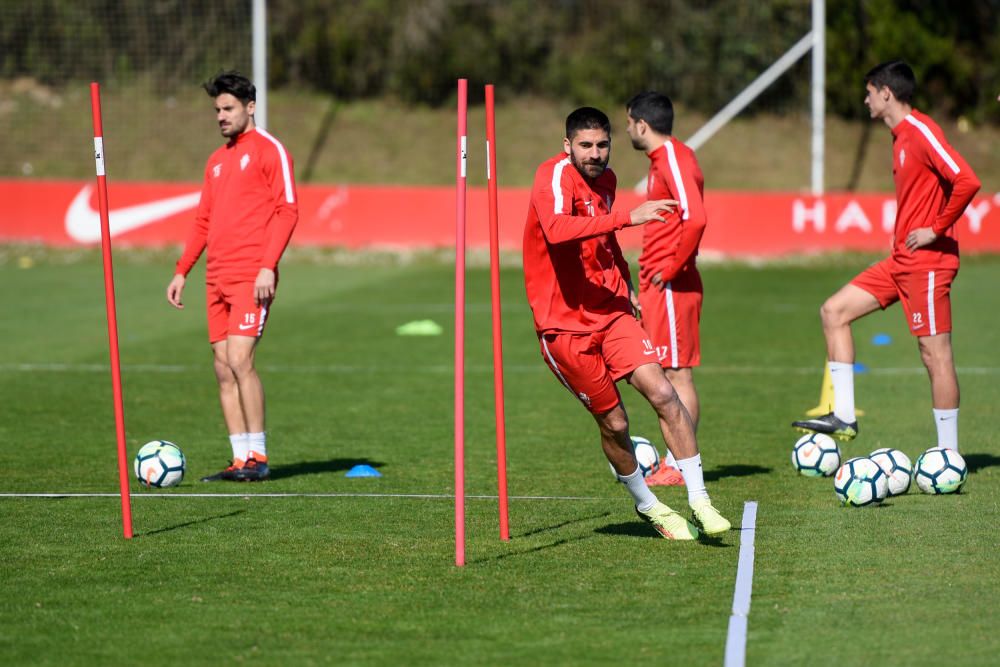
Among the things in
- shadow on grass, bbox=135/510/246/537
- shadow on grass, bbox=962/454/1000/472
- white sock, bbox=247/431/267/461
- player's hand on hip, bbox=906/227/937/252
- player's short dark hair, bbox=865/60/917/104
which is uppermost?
player's short dark hair, bbox=865/60/917/104

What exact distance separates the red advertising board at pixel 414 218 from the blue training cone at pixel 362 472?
17702 millimetres

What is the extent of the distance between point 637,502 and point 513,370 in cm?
729

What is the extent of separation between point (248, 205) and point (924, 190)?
4.04 meters

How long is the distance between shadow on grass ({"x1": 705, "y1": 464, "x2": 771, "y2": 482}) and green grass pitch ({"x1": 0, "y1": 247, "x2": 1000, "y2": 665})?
3 cm

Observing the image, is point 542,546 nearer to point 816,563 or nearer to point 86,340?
point 816,563

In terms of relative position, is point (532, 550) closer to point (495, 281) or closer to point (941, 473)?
point (495, 281)

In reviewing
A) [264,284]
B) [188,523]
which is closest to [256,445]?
[264,284]

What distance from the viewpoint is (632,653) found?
17.9 feet

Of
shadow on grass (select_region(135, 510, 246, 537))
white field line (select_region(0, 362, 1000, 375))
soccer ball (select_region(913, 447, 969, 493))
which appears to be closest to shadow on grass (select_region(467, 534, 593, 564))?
shadow on grass (select_region(135, 510, 246, 537))

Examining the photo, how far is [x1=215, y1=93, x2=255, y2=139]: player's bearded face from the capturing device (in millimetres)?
8992

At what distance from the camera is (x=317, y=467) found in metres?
9.64

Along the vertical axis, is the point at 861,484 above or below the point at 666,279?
below

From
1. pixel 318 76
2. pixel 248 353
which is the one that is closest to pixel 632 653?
pixel 248 353

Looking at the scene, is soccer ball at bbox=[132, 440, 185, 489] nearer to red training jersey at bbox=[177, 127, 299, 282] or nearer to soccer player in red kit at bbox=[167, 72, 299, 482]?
soccer player in red kit at bbox=[167, 72, 299, 482]
